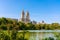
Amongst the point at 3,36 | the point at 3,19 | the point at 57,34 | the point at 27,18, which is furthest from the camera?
the point at 27,18

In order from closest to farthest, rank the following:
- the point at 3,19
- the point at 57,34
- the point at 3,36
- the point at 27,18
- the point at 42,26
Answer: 1. the point at 3,36
2. the point at 57,34
3. the point at 3,19
4. the point at 42,26
5. the point at 27,18

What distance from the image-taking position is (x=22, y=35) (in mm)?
4691

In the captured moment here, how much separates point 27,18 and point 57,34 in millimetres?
35600

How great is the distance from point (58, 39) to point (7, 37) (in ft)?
4.01

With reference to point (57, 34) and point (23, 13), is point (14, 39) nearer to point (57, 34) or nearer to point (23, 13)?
point (57, 34)

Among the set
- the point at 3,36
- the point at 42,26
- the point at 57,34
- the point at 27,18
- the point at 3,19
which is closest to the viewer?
the point at 3,36

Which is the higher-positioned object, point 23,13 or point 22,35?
point 23,13

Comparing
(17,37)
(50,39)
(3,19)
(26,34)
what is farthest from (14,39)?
(3,19)

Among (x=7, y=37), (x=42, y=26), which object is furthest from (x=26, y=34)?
(x=42, y=26)

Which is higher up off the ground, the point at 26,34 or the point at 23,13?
the point at 23,13

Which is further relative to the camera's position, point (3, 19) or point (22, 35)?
point (3, 19)

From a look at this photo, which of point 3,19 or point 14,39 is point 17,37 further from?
point 3,19

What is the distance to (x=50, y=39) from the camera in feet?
15.8

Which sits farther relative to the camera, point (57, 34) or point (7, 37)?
point (57, 34)
